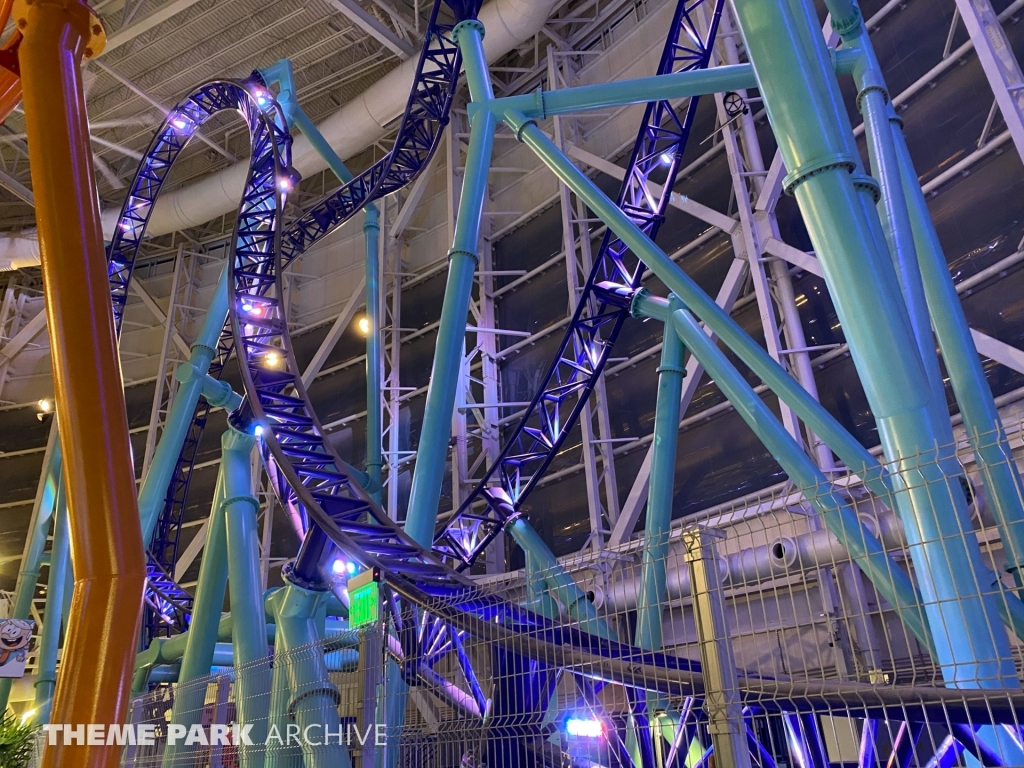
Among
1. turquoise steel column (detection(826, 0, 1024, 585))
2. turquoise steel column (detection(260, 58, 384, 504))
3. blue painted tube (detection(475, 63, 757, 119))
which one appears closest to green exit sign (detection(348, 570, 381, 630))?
turquoise steel column (detection(826, 0, 1024, 585))

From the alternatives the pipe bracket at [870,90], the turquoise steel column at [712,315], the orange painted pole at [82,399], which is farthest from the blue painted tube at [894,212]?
the orange painted pole at [82,399]

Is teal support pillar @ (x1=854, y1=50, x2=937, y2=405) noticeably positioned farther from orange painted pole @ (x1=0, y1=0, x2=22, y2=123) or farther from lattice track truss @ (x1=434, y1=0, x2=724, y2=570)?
lattice track truss @ (x1=434, y1=0, x2=724, y2=570)

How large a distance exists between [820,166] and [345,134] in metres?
16.9

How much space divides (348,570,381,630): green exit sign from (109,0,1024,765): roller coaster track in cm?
19

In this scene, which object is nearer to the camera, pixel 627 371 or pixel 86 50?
pixel 86 50

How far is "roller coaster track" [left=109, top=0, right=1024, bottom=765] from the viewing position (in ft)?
25.1

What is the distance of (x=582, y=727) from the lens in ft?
12.4

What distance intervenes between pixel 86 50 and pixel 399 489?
15893mm

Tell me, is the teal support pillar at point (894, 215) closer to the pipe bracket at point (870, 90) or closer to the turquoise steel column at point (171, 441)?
the pipe bracket at point (870, 90)

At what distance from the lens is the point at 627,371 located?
605 inches

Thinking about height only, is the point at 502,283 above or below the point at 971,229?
above

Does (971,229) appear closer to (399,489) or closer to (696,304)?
(696,304)

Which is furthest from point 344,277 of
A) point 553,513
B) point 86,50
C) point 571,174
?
point 86,50

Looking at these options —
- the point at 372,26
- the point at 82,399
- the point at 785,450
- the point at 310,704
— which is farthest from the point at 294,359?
the point at 372,26
